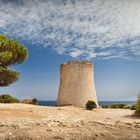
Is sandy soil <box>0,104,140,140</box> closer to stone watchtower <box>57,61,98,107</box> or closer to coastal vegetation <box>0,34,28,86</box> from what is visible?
coastal vegetation <box>0,34,28,86</box>

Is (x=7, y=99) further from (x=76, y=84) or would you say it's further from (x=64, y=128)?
(x=64, y=128)

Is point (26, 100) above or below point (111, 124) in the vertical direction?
above

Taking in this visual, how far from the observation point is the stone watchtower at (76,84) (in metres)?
22.2

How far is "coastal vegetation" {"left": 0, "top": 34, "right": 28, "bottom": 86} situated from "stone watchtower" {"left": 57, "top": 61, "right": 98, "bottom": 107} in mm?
3960

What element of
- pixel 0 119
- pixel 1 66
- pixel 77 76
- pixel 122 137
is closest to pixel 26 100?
pixel 77 76

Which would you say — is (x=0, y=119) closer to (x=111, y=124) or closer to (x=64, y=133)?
(x=64, y=133)

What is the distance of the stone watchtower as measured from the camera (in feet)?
72.9

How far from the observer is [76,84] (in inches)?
878

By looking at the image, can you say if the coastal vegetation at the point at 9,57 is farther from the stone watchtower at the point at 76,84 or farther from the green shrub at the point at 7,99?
the stone watchtower at the point at 76,84

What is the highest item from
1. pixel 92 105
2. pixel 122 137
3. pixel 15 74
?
pixel 15 74

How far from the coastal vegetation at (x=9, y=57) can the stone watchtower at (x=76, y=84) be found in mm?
3960

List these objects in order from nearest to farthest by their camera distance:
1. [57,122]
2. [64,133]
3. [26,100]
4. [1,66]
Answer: [64,133] < [57,122] < [1,66] < [26,100]

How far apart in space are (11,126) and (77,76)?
11.8m

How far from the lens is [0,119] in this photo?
39.0ft
